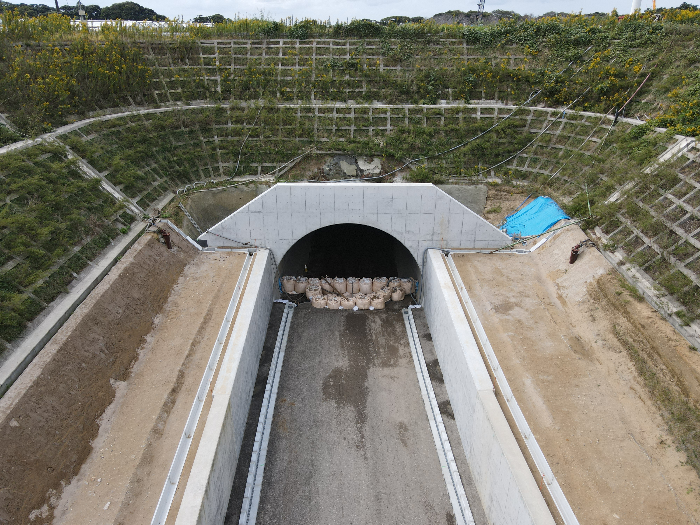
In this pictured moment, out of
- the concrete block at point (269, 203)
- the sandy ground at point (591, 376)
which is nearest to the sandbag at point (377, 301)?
the sandy ground at point (591, 376)

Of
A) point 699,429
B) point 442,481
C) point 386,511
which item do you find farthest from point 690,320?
point 386,511

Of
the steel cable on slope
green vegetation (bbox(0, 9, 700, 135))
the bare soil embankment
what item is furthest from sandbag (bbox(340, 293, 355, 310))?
green vegetation (bbox(0, 9, 700, 135))

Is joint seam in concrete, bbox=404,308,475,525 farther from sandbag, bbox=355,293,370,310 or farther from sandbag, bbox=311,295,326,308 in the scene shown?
sandbag, bbox=311,295,326,308

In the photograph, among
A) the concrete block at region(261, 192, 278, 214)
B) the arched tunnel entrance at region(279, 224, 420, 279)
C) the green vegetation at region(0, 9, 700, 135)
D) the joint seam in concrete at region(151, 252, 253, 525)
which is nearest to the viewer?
the joint seam in concrete at region(151, 252, 253, 525)

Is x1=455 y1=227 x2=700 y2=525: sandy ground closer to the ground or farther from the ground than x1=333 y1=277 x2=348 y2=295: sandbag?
closer to the ground

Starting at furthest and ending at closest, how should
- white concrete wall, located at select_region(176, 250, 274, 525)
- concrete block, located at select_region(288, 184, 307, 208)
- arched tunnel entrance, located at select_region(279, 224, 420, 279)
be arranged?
1. arched tunnel entrance, located at select_region(279, 224, 420, 279)
2. concrete block, located at select_region(288, 184, 307, 208)
3. white concrete wall, located at select_region(176, 250, 274, 525)

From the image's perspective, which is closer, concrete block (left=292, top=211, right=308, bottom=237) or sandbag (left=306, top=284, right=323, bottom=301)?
concrete block (left=292, top=211, right=308, bottom=237)

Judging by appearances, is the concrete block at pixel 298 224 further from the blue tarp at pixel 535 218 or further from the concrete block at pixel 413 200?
the blue tarp at pixel 535 218
